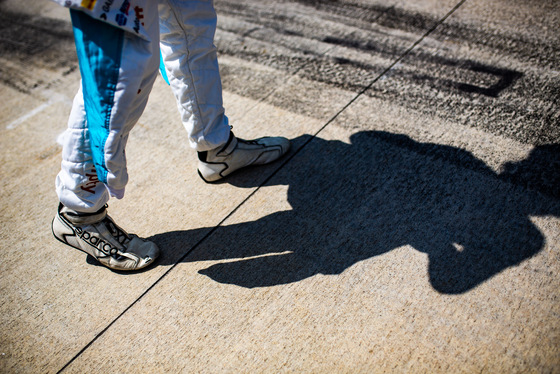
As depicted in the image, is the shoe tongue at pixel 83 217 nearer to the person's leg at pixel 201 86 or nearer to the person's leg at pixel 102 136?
the person's leg at pixel 102 136

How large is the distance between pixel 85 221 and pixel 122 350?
2.15 ft

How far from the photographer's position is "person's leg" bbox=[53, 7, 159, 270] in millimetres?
1646

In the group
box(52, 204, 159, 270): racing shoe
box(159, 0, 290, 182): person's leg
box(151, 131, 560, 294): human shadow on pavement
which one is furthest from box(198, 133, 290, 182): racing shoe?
box(52, 204, 159, 270): racing shoe

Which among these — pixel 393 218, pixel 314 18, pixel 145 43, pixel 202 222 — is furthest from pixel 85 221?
pixel 314 18

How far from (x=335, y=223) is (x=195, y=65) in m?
1.06

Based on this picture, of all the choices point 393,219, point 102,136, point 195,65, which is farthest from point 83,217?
point 393,219

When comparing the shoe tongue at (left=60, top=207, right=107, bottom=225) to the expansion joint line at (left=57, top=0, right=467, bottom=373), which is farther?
the shoe tongue at (left=60, top=207, right=107, bottom=225)

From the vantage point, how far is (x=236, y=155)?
249cm

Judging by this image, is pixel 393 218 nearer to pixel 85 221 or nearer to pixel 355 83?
pixel 355 83

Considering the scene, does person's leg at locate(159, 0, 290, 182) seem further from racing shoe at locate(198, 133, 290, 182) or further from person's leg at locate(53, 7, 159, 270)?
person's leg at locate(53, 7, 159, 270)

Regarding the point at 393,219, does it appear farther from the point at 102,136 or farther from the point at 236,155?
the point at 102,136

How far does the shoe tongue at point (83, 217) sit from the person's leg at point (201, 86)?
0.61 m

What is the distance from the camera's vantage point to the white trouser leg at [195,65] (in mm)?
2039

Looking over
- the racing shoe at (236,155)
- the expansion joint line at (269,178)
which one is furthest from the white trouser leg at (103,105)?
the racing shoe at (236,155)
